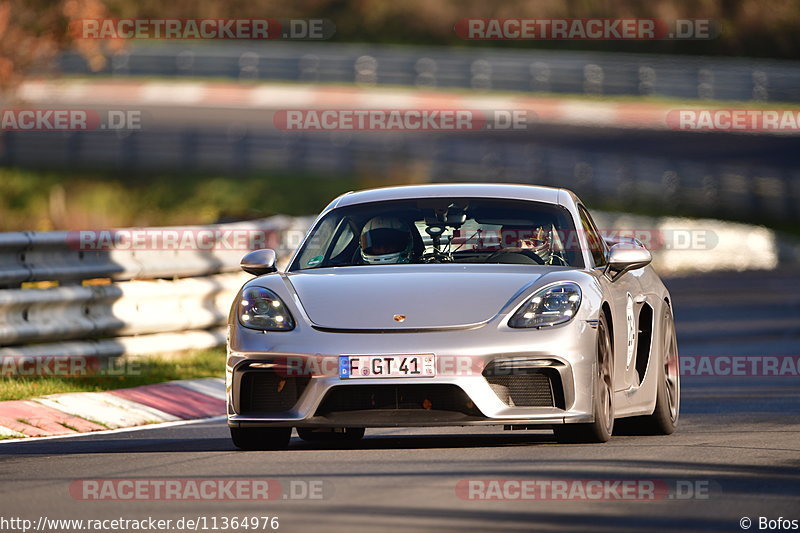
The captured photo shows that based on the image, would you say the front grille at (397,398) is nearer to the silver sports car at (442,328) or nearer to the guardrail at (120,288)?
the silver sports car at (442,328)

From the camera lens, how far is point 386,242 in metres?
9.87

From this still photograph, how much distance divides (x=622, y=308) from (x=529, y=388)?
4.01ft

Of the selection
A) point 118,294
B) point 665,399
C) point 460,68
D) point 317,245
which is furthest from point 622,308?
point 460,68

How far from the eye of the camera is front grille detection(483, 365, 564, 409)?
873 cm


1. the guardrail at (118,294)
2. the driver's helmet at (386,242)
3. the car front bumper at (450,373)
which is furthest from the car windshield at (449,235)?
the guardrail at (118,294)

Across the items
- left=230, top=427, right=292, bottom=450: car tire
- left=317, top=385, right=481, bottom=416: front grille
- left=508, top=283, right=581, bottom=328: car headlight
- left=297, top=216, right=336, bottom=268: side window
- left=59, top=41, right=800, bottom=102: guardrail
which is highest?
left=59, top=41, right=800, bottom=102: guardrail

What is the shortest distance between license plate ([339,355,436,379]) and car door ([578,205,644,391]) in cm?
126

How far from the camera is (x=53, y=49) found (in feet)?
91.6

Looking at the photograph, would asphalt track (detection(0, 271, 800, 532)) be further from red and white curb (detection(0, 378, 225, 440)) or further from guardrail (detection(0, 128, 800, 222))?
guardrail (detection(0, 128, 800, 222))

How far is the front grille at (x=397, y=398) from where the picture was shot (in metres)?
8.68

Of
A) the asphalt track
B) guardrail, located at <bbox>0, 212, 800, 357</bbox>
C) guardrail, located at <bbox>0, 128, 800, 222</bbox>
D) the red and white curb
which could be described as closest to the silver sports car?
the asphalt track

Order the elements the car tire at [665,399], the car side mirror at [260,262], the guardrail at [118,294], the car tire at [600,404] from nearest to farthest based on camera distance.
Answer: the car tire at [600,404] → the car side mirror at [260,262] → the car tire at [665,399] → the guardrail at [118,294]

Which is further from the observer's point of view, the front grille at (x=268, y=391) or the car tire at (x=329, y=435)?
the car tire at (x=329, y=435)

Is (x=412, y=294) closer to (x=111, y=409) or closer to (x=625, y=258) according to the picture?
(x=625, y=258)
